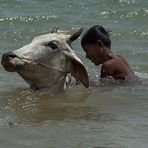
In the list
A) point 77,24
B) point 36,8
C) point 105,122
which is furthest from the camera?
point 36,8

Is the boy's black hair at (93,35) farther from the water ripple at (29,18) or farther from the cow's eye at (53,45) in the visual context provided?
the water ripple at (29,18)

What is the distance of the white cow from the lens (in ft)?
18.8

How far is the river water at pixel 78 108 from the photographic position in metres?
4.69

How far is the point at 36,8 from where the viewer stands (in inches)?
503

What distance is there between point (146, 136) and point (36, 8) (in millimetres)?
8297

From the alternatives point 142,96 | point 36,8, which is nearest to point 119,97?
point 142,96

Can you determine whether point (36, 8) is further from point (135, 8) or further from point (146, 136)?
point (146, 136)

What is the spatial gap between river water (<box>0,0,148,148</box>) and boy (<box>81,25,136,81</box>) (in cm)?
13

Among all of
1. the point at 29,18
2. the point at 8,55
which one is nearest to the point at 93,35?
the point at 8,55

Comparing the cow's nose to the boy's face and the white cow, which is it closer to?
the white cow

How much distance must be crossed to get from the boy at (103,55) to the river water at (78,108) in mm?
135

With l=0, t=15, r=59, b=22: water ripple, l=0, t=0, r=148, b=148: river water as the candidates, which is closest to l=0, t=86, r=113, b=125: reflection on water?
l=0, t=0, r=148, b=148: river water

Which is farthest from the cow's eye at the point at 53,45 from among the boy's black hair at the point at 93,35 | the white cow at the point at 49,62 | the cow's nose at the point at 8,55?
the boy's black hair at the point at 93,35

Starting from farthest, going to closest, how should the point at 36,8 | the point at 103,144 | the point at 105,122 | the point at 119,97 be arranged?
the point at 36,8
the point at 119,97
the point at 105,122
the point at 103,144
